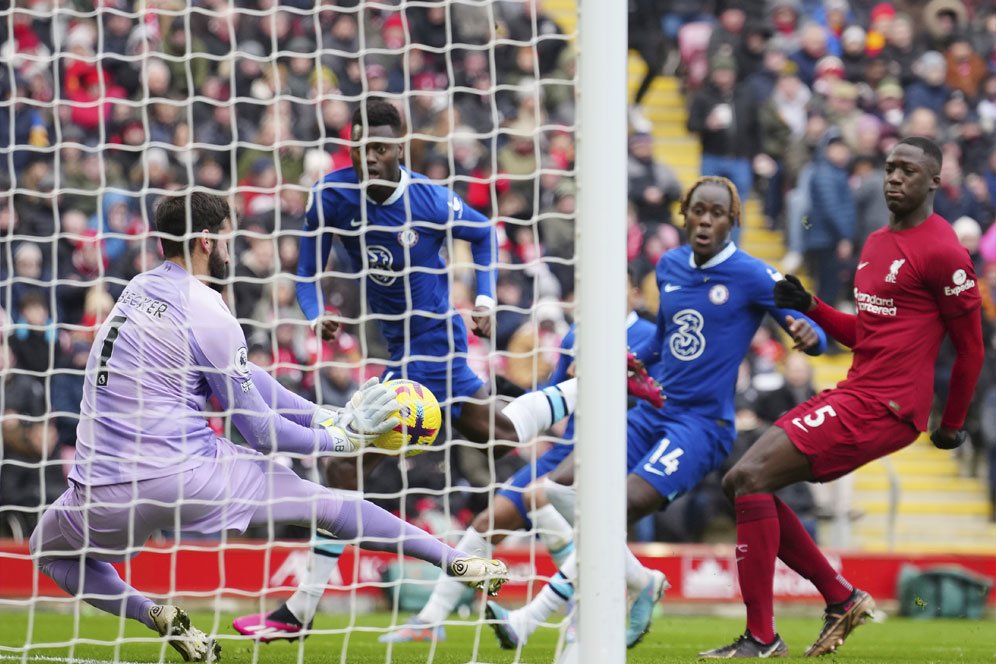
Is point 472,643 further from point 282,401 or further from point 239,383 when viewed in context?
point 239,383

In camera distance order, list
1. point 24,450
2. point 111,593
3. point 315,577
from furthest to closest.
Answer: point 24,450 → point 315,577 → point 111,593

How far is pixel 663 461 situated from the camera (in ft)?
23.3

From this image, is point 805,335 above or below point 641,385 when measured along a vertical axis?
above

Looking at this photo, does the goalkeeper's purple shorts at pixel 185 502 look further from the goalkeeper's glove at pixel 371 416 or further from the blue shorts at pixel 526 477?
the blue shorts at pixel 526 477

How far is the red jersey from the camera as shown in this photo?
618cm

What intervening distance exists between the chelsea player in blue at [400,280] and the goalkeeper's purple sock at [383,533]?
45.6 inches

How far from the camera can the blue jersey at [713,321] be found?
7137 millimetres

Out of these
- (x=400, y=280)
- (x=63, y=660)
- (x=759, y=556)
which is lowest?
Result: (x=63, y=660)

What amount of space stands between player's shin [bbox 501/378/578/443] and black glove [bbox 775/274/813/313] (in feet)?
3.36

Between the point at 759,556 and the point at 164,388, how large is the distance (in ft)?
8.84

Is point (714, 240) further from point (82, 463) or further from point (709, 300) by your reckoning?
point (82, 463)

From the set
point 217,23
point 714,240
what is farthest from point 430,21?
point 714,240

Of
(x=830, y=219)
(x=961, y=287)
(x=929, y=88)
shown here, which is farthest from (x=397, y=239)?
(x=929, y=88)

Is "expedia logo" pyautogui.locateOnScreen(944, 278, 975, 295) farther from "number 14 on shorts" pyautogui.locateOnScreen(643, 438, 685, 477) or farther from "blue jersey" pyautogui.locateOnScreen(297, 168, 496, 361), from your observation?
"blue jersey" pyautogui.locateOnScreen(297, 168, 496, 361)
